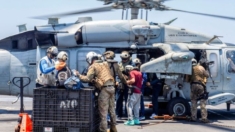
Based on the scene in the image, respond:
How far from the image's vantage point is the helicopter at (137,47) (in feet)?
41.5

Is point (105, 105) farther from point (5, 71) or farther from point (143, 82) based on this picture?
point (5, 71)

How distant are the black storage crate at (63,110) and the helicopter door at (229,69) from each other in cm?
677

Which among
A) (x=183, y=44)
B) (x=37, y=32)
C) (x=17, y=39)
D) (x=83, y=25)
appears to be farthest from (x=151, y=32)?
(x=17, y=39)

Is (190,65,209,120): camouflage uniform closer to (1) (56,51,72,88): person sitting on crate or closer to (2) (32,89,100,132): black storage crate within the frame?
(1) (56,51,72,88): person sitting on crate

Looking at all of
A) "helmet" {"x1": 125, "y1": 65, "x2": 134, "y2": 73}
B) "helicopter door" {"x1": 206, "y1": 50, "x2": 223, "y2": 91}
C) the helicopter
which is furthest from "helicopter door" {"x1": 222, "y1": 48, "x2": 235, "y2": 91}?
"helmet" {"x1": 125, "y1": 65, "x2": 134, "y2": 73}

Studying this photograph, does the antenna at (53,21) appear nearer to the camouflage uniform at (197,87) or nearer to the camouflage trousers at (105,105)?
the camouflage uniform at (197,87)

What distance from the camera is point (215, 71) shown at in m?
13.4

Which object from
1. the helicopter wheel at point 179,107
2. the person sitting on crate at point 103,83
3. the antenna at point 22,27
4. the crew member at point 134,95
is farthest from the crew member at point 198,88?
the antenna at point 22,27

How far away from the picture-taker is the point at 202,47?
13406mm

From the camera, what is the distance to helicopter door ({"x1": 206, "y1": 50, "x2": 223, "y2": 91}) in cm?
1342

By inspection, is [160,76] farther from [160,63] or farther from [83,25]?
[83,25]

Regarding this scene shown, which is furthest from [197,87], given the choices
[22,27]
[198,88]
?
[22,27]

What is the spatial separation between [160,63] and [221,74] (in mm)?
2273

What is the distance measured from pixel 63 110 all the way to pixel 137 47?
218 inches
